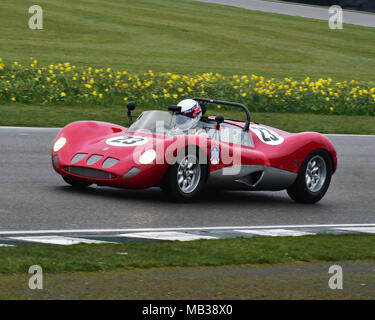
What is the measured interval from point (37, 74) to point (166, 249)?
47.4 feet

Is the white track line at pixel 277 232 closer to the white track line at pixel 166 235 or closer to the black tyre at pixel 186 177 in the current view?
the white track line at pixel 166 235

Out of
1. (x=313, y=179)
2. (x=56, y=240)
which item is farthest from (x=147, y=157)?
(x=313, y=179)

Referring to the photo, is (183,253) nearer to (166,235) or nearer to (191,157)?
(166,235)

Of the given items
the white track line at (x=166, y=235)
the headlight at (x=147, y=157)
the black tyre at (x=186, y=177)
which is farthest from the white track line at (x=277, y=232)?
the headlight at (x=147, y=157)

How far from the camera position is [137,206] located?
10961mm

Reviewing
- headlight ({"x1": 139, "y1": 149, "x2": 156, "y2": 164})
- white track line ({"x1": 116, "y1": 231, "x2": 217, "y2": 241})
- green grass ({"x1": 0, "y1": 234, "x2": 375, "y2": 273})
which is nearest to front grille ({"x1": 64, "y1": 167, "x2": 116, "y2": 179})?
headlight ({"x1": 139, "y1": 149, "x2": 156, "y2": 164})

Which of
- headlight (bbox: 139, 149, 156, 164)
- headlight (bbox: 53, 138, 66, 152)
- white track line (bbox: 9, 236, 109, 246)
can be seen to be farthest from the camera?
headlight (bbox: 53, 138, 66, 152)

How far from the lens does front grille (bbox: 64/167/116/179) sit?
11.1 m

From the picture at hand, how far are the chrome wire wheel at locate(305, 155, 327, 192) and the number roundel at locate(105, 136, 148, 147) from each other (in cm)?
239

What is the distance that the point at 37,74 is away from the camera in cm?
2236

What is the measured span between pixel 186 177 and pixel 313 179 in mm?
2106

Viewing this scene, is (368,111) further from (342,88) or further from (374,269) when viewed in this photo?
(374,269)

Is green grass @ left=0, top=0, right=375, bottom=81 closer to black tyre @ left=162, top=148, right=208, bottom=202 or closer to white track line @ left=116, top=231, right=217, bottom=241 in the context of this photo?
black tyre @ left=162, top=148, right=208, bottom=202

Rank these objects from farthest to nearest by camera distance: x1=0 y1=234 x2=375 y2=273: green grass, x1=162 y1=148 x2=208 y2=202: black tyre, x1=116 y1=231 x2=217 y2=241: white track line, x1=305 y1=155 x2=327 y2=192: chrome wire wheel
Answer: x1=305 y1=155 x2=327 y2=192: chrome wire wheel, x1=162 y1=148 x2=208 y2=202: black tyre, x1=116 y1=231 x2=217 y2=241: white track line, x1=0 y1=234 x2=375 y2=273: green grass
